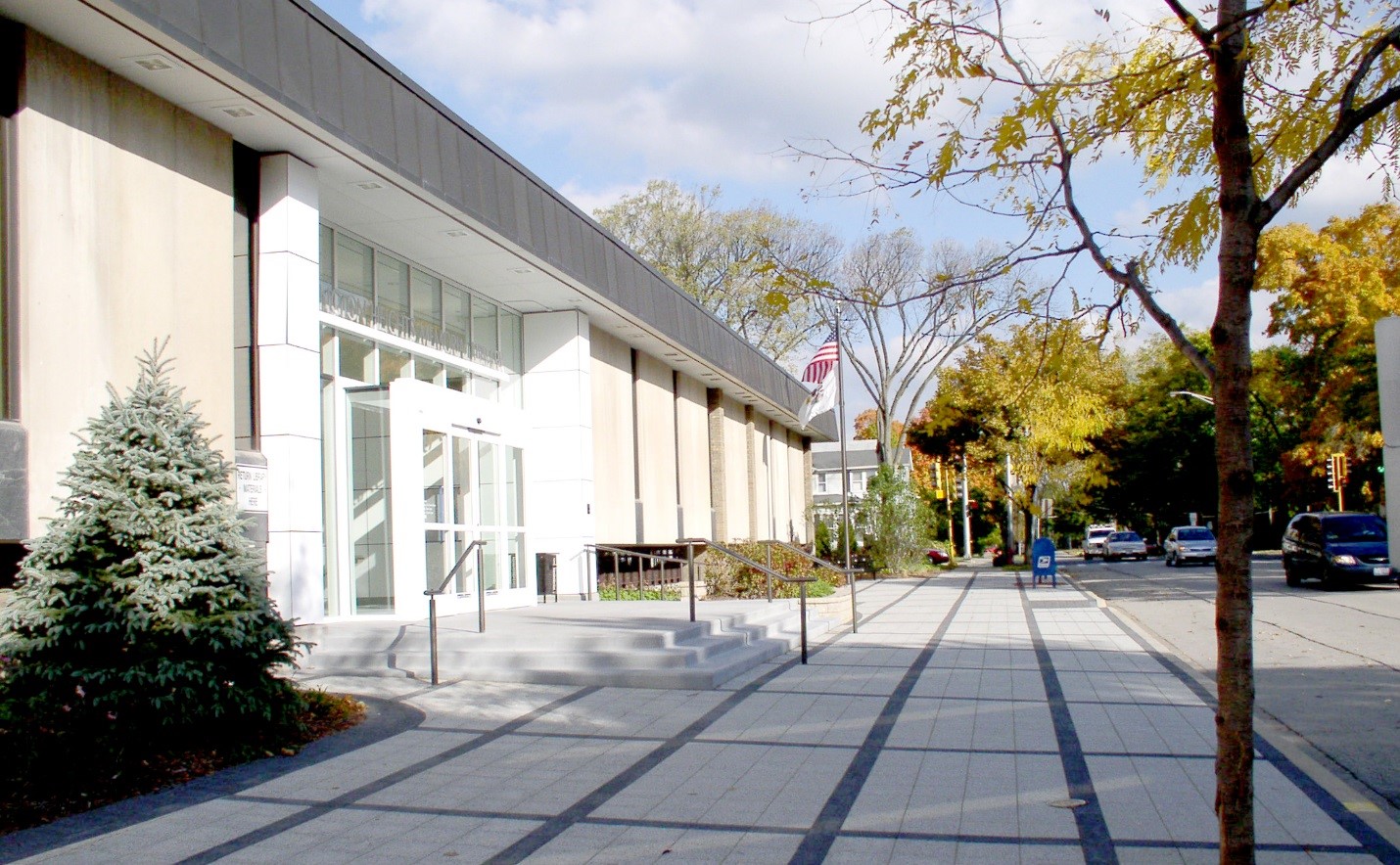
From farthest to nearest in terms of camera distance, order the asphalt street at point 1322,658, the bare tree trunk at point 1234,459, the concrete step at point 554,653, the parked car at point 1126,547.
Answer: the parked car at point 1126,547 → the concrete step at point 554,653 → the asphalt street at point 1322,658 → the bare tree trunk at point 1234,459

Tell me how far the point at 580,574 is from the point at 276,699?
37.2 ft

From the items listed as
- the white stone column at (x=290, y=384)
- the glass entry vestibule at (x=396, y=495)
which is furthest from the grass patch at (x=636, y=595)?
the white stone column at (x=290, y=384)

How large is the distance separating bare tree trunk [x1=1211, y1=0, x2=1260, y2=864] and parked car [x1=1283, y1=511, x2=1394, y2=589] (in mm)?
21828

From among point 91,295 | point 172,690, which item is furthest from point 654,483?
point 172,690

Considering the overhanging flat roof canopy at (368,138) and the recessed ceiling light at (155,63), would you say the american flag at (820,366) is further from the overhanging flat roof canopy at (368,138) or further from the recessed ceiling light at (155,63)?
the recessed ceiling light at (155,63)

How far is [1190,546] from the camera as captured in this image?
40781 millimetres

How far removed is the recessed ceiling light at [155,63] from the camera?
941cm

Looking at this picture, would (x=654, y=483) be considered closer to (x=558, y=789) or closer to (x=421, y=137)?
(x=421, y=137)

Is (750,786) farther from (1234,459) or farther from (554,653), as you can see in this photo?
(554,653)

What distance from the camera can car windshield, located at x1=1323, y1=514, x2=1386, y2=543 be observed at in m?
24.1

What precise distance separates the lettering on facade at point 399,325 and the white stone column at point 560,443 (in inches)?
35.6

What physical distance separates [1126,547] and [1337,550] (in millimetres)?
28615

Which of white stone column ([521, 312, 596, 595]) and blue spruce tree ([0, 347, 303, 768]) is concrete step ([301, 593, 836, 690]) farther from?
white stone column ([521, 312, 596, 595])

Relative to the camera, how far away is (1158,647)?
47.0 feet
